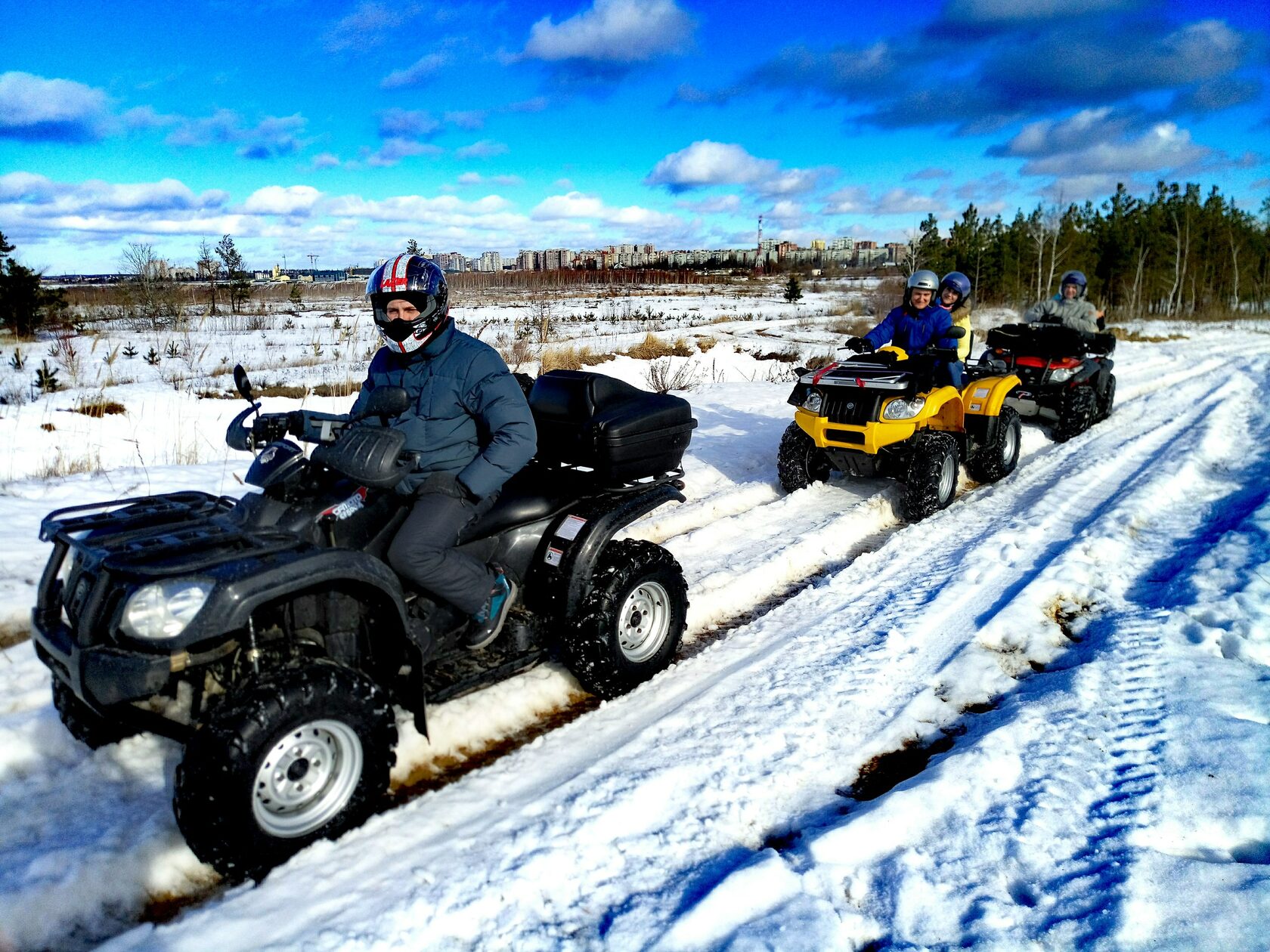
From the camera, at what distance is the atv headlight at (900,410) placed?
22.4 ft

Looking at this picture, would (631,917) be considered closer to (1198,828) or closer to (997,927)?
Answer: (997,927)

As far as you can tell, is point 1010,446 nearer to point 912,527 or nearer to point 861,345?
point 861,345

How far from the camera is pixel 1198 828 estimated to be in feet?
9.20

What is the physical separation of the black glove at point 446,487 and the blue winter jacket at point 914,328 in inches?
209

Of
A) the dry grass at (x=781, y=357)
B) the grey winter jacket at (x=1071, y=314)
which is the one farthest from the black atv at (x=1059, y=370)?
the dry grass at (x=781, y=357)

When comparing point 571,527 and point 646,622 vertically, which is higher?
point 571,527

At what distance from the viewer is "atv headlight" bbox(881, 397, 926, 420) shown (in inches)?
269

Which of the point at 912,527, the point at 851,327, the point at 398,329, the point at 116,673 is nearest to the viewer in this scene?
the point at 116,673

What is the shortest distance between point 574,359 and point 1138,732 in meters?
12.1

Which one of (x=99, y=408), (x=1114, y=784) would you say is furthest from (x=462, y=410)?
(x=99, y=408)

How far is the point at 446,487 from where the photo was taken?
11.3ft

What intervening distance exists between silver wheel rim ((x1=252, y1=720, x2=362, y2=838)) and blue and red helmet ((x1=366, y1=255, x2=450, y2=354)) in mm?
1710

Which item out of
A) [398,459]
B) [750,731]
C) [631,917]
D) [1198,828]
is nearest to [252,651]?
[398,459]

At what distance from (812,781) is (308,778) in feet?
6.37
